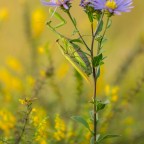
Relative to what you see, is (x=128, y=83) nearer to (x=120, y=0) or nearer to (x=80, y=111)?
(x=80, y=111)

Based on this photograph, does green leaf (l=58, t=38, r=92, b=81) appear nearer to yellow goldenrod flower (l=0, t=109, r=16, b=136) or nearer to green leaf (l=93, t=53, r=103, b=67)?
green leaf (l=93, t=53, r=103, b=67)

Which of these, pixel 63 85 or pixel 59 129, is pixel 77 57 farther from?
pixel 63 85

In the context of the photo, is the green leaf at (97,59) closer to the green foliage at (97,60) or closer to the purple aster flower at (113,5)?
the green foliage at (97,60)

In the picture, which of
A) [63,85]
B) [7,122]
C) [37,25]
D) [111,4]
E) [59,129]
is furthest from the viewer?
[63,85]

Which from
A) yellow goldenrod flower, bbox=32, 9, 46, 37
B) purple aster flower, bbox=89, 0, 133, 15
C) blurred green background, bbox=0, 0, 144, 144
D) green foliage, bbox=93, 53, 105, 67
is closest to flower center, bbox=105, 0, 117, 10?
purple aster flower, bbox=89, 0, 133, 15

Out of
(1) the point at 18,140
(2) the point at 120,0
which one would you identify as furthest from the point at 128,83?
(2) the point at 120,0

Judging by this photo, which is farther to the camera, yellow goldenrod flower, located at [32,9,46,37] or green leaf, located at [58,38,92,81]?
yellow goldenrod flower, located at [32,9,46,37]

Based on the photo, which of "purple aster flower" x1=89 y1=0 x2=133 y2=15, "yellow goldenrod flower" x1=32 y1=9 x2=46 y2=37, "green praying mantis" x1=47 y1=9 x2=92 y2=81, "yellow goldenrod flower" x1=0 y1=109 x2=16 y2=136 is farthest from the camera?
"yellow goldenrod flower" x1=32 y1=9 x2=46 y2=37

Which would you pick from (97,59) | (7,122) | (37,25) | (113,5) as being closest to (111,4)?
(113,5)

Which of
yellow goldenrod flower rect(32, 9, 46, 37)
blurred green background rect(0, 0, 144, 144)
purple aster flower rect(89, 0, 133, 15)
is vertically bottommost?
blurred green background rect(0, 0, 144, 144)
